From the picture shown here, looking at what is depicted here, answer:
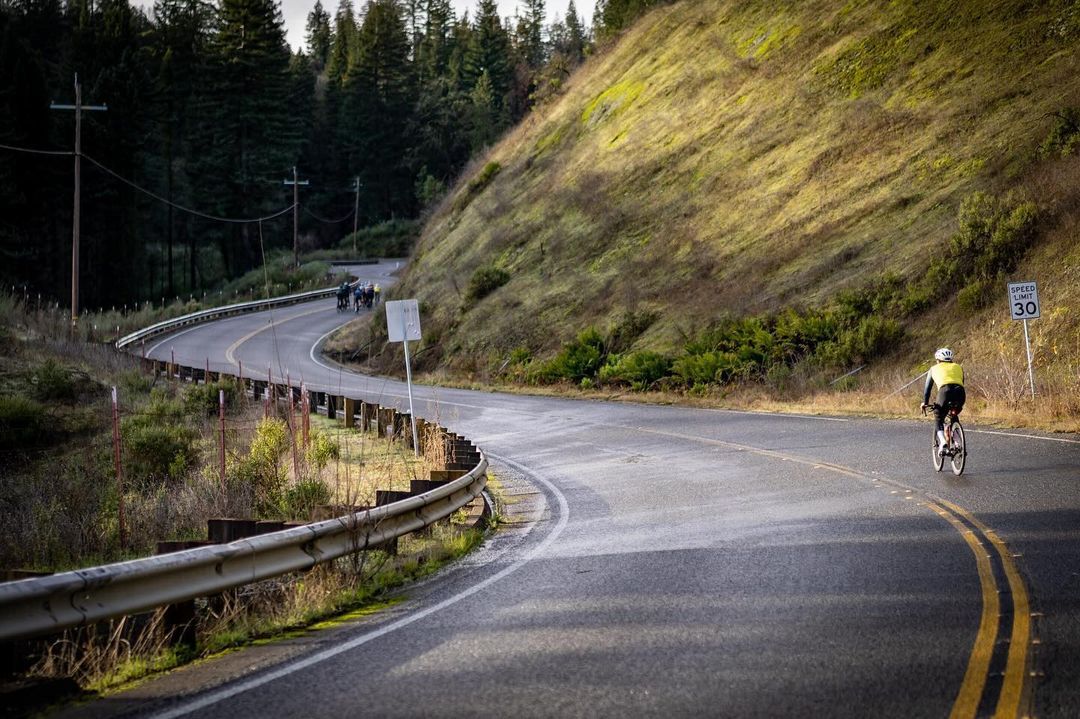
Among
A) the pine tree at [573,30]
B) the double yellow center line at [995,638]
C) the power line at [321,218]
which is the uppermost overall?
the pine tree at [573,30]

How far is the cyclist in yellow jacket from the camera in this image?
1524cm

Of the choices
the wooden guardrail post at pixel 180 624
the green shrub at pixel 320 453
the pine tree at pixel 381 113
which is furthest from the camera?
the pine tree at pixel 381 113

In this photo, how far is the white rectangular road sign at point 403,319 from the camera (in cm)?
1962

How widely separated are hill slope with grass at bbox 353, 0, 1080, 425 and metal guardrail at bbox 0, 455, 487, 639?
1940cm

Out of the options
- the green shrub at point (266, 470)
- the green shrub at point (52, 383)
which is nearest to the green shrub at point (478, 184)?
the green shrub at point (52, 383)

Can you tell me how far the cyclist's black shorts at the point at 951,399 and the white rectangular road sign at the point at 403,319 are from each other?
8917 mm

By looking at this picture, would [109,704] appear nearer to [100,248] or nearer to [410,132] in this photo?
[100,248]

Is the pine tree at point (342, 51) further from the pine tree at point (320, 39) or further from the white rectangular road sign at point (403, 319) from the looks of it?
the white rectangular road sign at point (403, 319)

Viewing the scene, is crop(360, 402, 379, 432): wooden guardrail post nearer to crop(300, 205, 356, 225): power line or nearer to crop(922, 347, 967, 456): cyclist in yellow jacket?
crop(922, 347, 967, 456): cyclist in yellow jacket

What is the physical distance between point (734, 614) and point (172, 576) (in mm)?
3596

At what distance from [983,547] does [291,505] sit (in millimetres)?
8311

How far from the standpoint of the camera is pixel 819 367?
30484 millimetres

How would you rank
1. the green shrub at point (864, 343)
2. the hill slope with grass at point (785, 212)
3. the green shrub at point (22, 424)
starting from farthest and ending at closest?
the hill slope with grass at point (785, 212) < the green shrub at point (864, 343) < the green shrub at point (22, 424)

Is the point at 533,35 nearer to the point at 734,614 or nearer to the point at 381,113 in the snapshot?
the point at 381,113
